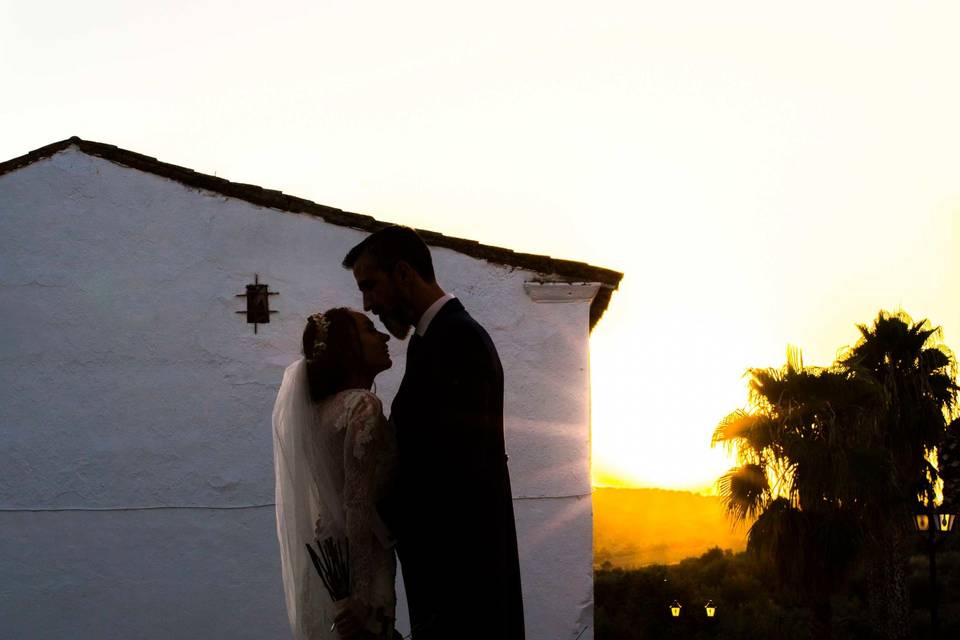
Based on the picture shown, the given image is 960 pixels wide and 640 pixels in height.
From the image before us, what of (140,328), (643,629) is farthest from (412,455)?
(643,629)

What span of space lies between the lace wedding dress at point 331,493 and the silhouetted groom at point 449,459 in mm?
206

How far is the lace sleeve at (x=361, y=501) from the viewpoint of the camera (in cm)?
415

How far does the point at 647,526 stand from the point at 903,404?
55.6m

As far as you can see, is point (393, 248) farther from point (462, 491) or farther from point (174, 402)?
point (174, 402)

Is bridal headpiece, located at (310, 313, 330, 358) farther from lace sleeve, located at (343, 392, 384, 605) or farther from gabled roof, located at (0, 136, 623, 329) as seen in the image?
gabled roof, located at (0, 136, 623, 329)

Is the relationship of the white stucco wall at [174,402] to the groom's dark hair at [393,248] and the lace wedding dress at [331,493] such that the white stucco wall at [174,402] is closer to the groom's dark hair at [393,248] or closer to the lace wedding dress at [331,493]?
the lace wedding dress at [331,493]

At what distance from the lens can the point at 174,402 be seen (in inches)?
446

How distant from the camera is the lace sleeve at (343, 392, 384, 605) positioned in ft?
13.6

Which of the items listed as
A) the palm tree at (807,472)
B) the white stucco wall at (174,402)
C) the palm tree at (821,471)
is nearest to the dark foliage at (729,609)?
the palm tree at (821,471)

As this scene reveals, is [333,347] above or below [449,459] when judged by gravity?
above

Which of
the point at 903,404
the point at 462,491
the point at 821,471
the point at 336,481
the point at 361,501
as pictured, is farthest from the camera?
the point at 903,404

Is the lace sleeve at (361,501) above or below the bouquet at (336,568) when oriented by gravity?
above

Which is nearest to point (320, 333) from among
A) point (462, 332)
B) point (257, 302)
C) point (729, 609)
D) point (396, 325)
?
point (396, 325)

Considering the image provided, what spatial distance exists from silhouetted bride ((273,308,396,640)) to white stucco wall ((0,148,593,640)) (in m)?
6.58
